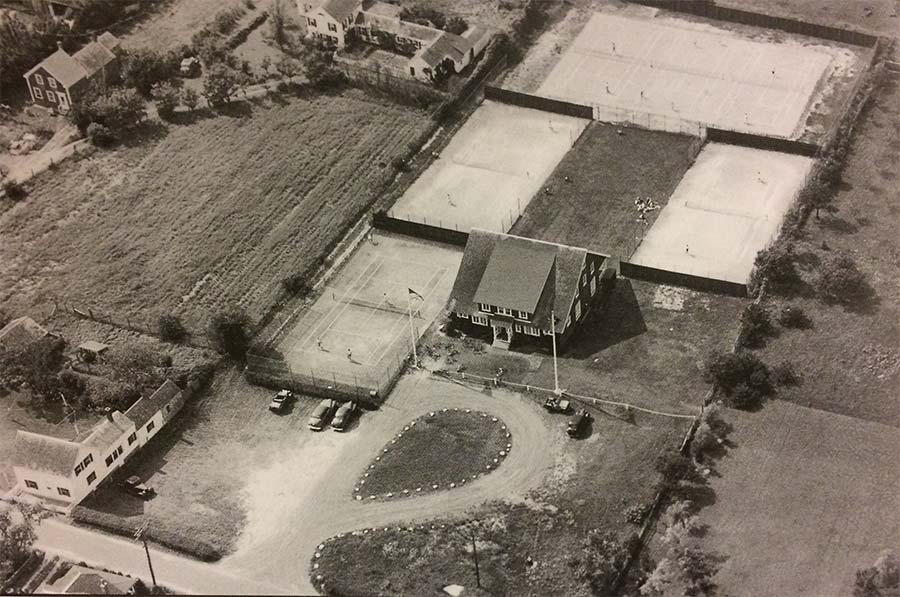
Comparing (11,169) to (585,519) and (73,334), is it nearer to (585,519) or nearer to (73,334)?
(73,334)

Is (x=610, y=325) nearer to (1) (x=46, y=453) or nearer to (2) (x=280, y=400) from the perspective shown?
(2) (x=280, y=400)

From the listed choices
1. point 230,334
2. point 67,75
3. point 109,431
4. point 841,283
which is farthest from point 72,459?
point 841,283

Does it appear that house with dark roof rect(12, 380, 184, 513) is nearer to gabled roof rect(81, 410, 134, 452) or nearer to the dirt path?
gabled roof rect(81, 410, 134, 452)

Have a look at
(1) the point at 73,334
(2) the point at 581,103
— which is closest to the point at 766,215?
(2) the point at 581,103

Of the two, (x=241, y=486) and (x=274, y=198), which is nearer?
(x=241, y=486)

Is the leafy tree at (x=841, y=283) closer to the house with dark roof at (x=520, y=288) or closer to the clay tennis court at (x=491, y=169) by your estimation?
the house with dark roof at (x=520, y=288)

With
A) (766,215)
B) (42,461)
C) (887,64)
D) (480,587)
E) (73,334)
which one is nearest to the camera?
(480,587)
